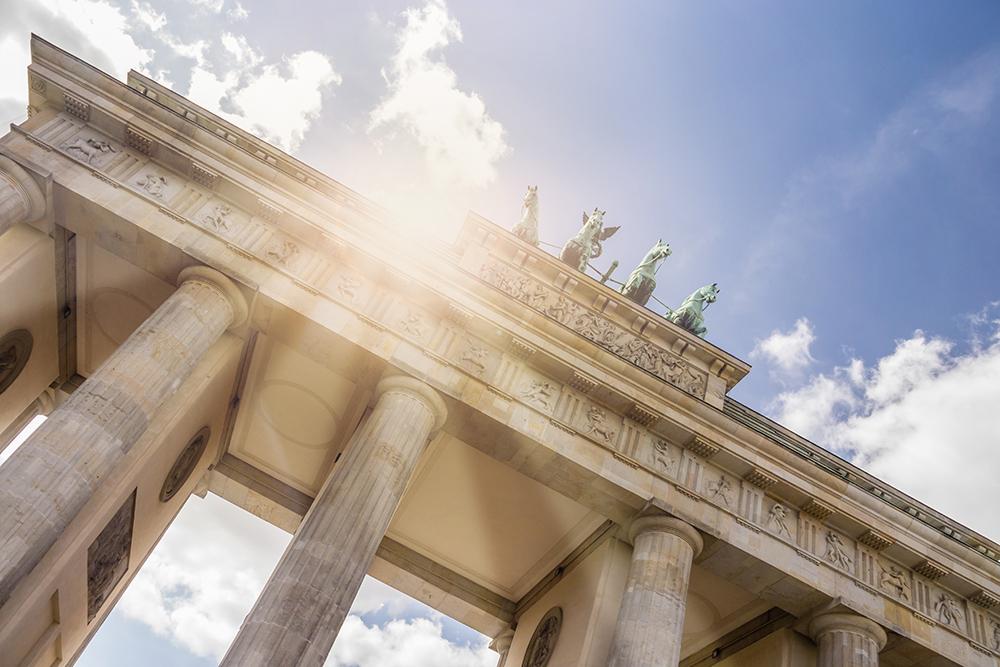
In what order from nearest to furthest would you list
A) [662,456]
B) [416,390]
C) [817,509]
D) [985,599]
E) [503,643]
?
[416,390] < [662,456] < [817,509] < [985,599] < [503,643]

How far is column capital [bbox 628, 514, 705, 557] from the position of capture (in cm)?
1405

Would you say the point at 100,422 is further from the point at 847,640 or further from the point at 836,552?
the point at 836,552

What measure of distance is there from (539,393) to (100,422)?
8.09 m

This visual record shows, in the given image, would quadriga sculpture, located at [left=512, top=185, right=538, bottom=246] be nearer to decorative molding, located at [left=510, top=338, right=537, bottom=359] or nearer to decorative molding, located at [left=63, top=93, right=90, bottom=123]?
decorative molding, located at [left=510, top=338, right=537, bottom=359]

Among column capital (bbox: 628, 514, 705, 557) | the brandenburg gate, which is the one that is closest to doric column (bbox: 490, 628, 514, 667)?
the brandenburg gate

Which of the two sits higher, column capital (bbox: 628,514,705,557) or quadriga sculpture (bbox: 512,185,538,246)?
quadriga sculpture (bbox: 512,185,538,246)

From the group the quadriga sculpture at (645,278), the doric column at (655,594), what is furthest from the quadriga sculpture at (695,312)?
the doric column at (655,594)

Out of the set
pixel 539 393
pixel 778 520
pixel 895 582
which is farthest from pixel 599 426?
pixel 895 582

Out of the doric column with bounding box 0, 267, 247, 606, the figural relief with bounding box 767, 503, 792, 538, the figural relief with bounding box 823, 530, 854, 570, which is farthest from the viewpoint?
the figural relief with bounding box 823, 530, 854, 570

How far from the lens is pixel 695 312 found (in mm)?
19516

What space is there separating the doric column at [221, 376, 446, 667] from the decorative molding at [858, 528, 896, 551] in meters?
9.80

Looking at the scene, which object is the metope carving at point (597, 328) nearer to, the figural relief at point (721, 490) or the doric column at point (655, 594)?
the figural relief at point (721, 490)

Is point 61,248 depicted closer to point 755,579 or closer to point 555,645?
point 555,645

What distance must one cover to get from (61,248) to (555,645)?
1375cm
